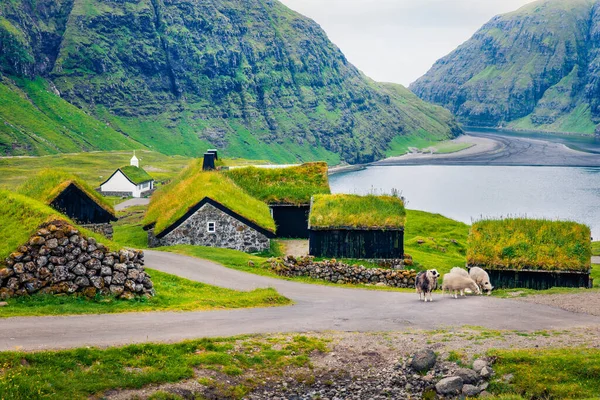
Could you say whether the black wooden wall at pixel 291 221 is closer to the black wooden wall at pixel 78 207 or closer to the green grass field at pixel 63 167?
the black wooden wall at pixel 78 207

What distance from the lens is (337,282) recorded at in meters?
42.7

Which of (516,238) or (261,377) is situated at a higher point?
(516,238)

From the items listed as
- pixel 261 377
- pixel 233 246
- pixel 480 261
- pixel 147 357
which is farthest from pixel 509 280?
pixel 147 357

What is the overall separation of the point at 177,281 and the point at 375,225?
18918 mm

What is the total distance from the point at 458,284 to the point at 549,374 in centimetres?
1476

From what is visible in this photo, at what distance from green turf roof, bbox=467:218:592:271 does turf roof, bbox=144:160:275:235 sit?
15.9 m

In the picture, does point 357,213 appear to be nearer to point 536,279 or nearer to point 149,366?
point 536,279

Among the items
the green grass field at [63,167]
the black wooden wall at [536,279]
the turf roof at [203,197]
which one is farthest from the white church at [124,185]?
the black wooden wall at [536,279]

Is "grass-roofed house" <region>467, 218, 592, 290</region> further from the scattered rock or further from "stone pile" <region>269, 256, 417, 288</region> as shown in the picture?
the scattered rock

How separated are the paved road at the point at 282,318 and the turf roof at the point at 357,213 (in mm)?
10127

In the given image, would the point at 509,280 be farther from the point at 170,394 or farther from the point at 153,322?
the point at 170,394

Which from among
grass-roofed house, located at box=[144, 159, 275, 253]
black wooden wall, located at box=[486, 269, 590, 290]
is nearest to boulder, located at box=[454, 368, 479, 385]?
black wooden wall, located at box=[486, 269, 590, 290]

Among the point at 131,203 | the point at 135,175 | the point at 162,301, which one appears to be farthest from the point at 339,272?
the point at 135,175

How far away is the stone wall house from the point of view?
48031mm
